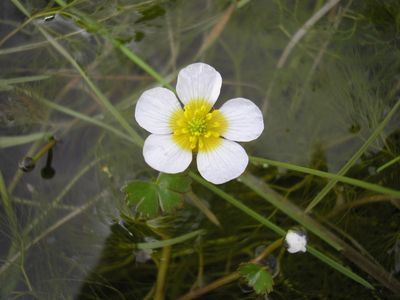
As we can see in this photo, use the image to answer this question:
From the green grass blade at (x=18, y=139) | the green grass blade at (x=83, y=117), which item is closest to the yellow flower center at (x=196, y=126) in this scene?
the green grass blade at (x=83, y=117)

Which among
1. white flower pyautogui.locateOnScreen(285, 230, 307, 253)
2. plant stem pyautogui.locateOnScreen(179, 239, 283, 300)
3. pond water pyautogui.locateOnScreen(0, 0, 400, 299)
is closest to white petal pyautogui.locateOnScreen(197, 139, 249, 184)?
pond water pyautogui.locateOnScreen(0, 0, 400, 299)

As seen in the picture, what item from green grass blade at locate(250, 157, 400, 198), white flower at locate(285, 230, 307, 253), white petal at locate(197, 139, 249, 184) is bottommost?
white flower at locate(285, 230, 307, 253)

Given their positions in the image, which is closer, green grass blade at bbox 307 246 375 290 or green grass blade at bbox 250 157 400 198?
green grass blade at bbox 250 157 400 198

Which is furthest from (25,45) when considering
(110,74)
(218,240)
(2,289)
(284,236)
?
(284,236)

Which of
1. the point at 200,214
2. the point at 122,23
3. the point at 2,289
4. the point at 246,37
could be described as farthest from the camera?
the point at 246,37

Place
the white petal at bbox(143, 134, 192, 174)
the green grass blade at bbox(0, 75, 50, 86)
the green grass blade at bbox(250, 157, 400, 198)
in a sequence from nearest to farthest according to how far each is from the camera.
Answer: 1. the white petal at bbox(143, 134, 192, 174)
2. the green grass blade at bbox(250, 157, 400, 198)
3. the green grass blade at bbox(0, 75, 50, 86)

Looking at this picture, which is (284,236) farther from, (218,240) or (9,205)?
(9,205)

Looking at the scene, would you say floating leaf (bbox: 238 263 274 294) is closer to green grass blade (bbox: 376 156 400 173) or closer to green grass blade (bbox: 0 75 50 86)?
green grass blade (bbox: 376 156 400 173)
